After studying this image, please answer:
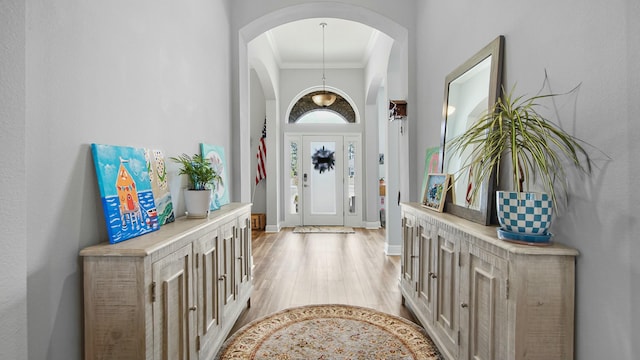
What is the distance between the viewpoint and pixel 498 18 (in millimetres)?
1923

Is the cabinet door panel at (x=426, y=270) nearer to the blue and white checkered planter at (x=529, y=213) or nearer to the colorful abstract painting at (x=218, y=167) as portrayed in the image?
the blue and white checkered planter at (x=529, y=213)

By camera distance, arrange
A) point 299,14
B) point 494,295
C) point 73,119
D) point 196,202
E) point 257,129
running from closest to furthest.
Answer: point 73,119
point 494,295
point 196,202
point 299,14
point 257,129

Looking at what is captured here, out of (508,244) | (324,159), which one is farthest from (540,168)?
(324,159)

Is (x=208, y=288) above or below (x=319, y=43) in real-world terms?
below

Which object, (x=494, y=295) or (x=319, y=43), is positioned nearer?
(x=494, y=295)

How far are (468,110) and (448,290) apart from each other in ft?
3.83

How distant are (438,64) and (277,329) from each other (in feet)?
8.22

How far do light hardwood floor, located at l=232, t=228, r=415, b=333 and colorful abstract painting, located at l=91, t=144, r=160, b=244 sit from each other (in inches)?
53.4

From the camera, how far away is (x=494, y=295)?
144cm

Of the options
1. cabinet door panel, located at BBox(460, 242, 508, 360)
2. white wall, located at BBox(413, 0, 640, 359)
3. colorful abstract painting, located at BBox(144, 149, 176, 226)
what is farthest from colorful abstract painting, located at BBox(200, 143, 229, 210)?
white wall, located at BBox(413, 0, 640, 359)

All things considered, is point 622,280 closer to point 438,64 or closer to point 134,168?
point 134,168

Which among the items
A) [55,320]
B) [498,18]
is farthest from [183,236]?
[498,18]

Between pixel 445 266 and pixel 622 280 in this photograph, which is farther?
pixel 445 266

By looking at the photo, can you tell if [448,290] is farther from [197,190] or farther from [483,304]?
[197,190]
